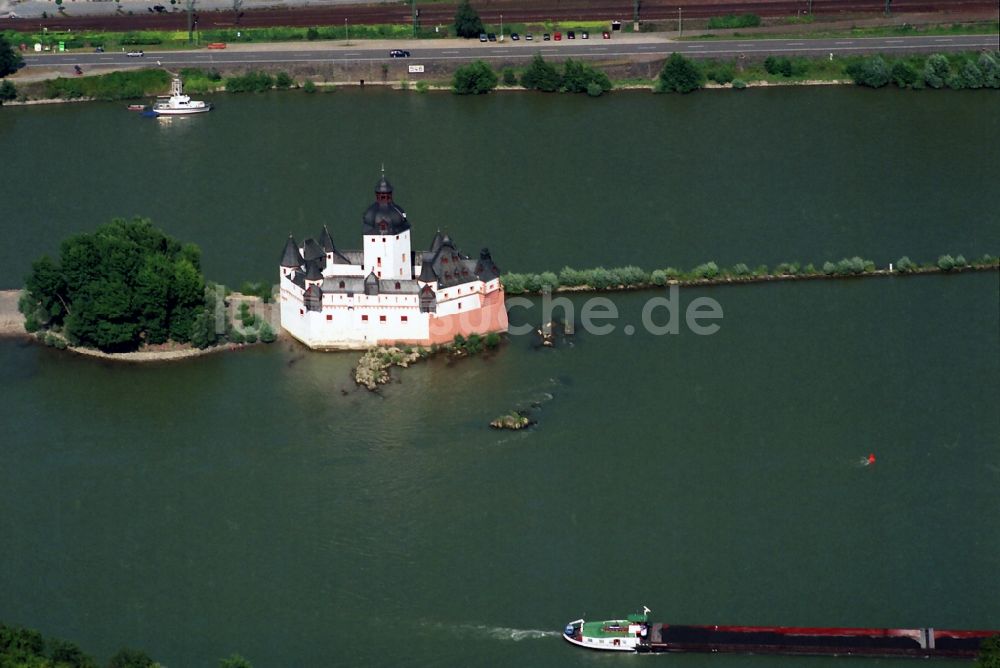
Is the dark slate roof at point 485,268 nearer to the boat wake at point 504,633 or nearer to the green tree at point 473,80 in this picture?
the boat wake at point 504,633

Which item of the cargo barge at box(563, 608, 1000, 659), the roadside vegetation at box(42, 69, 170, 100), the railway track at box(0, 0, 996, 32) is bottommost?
the cargo barge at box(563, 608, 1000, 659)

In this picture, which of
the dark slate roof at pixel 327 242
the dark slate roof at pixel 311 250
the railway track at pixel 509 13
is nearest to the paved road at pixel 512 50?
the railway track at pixel 509 13

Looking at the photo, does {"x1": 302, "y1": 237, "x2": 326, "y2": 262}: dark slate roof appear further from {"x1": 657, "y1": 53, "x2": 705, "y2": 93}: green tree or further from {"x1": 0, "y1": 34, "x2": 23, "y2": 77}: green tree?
{"x1": 0, "y1": 34, "x2": 23, "y2": 77}: green tree

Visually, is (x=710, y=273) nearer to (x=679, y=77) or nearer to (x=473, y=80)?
(x=679, y=77)

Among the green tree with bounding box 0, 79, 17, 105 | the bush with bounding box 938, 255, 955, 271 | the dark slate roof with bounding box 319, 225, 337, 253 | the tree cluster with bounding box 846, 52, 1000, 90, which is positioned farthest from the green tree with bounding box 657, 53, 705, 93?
the dark slate roof with bounding box 319, 225, 337, 253

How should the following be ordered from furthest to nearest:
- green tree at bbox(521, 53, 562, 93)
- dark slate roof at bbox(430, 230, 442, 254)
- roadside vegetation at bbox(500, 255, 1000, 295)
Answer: green tree at bbox(521, 53, 562, 93) < roadside vegetation at bbox(500, 255, 1000, 295) < dark slate roof at bbox(430, 230, 442, 254)

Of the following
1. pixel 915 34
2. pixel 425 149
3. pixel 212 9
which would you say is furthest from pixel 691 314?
pixel 212 9
